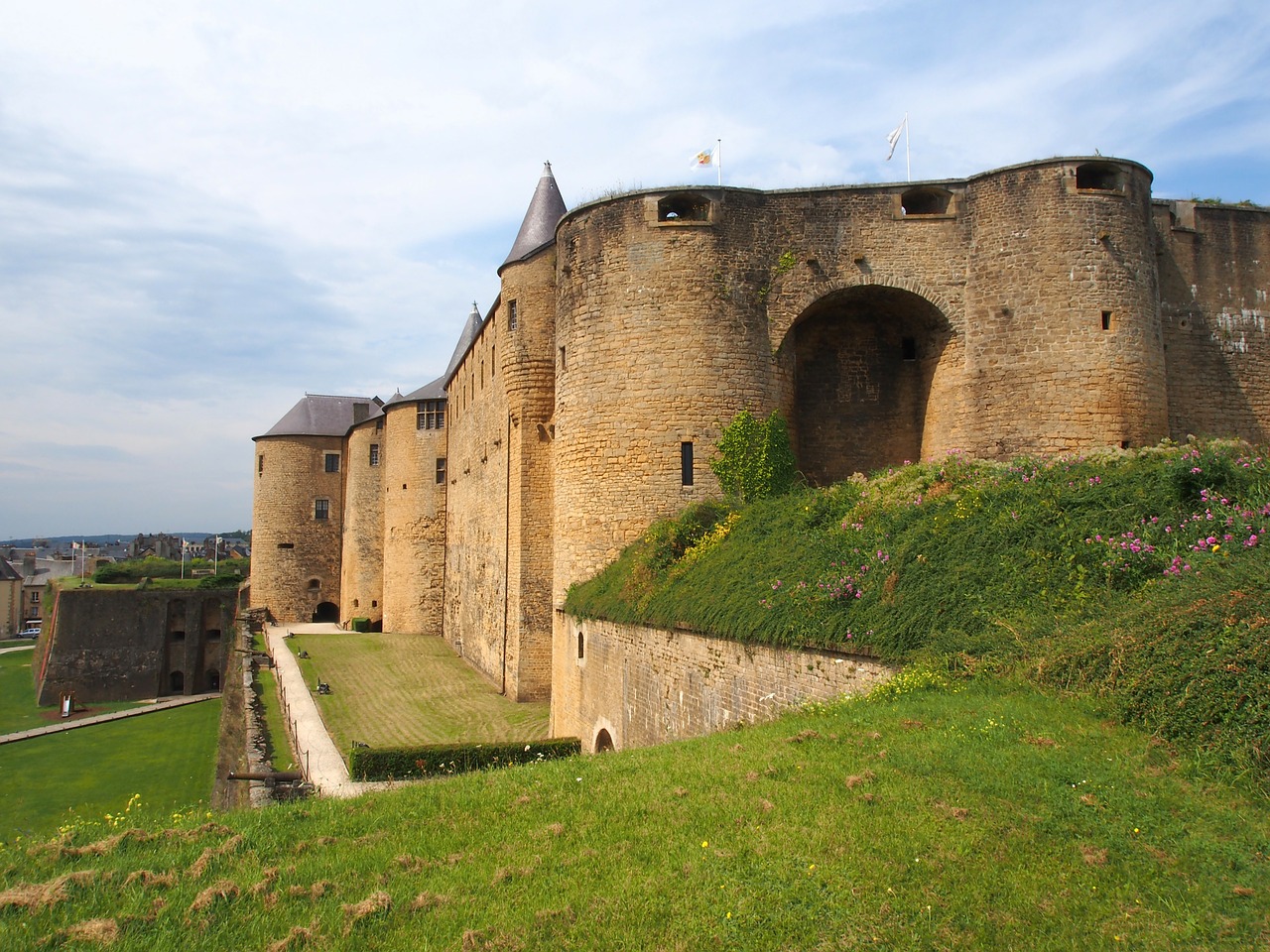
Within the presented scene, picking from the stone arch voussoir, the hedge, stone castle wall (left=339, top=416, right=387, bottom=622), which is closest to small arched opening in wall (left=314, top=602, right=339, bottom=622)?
stone castle wall (left=339, top=416, right=387, bottom=622)

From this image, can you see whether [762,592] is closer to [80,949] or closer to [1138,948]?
[1138,948]

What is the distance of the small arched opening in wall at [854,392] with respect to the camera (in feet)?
56.5

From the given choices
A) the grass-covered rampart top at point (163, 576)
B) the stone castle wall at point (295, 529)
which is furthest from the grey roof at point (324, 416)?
the grass-covered rampart top at point (163, 576)

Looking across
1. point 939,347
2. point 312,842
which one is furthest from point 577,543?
point 312,842

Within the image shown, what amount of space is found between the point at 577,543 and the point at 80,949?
12.6 metres

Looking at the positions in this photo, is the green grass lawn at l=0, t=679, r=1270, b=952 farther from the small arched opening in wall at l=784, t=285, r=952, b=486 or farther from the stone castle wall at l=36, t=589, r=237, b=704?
the stone castle wall at l=36, t=589, r=237, b=704

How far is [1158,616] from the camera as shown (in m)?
6.46

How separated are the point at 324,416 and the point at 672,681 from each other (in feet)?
117

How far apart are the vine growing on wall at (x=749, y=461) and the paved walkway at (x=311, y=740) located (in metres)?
7.50

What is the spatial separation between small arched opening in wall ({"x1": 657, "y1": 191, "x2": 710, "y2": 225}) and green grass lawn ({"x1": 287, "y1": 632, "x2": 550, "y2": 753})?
10569mm

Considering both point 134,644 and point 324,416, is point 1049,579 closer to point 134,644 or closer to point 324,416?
point 324,416

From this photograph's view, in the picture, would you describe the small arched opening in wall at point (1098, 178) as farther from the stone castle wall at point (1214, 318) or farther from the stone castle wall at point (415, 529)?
the stone castle wall at point (415, 529)

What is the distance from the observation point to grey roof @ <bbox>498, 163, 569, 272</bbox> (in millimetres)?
22859

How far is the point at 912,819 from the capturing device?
17.1 feet
